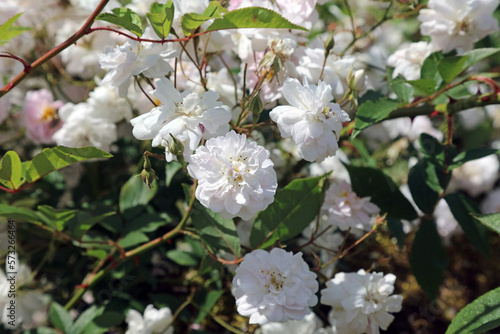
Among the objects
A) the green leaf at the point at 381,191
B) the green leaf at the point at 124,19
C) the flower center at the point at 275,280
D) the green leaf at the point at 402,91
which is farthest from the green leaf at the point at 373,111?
the green leaf at the point at 124,19

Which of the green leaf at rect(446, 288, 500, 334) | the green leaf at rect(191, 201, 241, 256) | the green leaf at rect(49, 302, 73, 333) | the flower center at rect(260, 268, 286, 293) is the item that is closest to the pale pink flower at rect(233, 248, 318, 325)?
the flower center at rect(260, 268, 286, 293)

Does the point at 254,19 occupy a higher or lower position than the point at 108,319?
higher

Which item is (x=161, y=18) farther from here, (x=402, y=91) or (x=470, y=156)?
(x=470, y=156)

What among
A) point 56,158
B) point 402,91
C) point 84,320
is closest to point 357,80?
point 402,91

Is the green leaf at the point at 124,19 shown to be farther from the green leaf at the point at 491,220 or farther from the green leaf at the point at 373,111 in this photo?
the green leaf at the point at 491,220

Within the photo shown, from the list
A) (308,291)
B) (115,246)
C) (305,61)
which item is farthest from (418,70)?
(115,246)

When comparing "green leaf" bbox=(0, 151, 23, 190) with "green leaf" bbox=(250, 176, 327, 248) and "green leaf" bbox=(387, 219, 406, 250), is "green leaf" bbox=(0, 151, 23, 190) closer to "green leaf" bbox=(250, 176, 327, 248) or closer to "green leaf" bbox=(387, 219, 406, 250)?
"green leaf" bbox=(250, 176, 327, 248)

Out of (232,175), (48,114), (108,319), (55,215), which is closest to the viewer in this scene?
(232,175)
